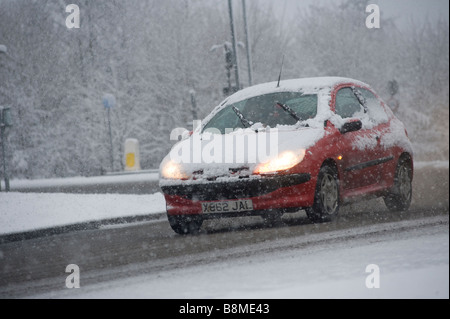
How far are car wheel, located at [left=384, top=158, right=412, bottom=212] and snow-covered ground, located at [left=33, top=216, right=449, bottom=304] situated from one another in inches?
108

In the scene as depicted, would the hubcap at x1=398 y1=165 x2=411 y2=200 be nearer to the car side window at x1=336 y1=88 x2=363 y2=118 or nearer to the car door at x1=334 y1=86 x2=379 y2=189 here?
the car door at x1=334 y1=86 x2=379 y2=189

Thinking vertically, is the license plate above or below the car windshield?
below

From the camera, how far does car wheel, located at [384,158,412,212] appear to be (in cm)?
1049

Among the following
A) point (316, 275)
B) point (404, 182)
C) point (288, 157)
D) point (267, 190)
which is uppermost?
point (288, 157)

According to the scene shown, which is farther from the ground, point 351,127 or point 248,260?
point 351,127

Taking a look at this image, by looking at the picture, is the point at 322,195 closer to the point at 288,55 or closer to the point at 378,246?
the point at 378,246

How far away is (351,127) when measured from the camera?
936 cm

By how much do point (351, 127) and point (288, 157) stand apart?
1133mm

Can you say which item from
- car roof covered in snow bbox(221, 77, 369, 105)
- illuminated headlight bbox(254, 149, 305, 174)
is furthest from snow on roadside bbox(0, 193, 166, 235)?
illuminated headlight bbox(254, 149, 305, 174)

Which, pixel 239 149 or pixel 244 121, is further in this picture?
pixel 244 121

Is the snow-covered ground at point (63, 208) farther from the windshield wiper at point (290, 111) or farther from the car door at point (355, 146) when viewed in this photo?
the car door at point (355, 146)

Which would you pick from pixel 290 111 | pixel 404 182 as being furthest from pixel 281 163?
pixel 404 182

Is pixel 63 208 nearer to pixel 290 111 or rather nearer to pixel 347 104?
pixel 290 111

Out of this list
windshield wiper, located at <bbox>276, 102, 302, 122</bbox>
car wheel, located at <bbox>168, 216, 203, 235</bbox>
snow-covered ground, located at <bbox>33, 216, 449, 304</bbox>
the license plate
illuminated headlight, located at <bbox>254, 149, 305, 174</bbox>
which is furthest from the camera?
windshield wiper, located at <bbox>276, 102, 302, 122</bbox>
